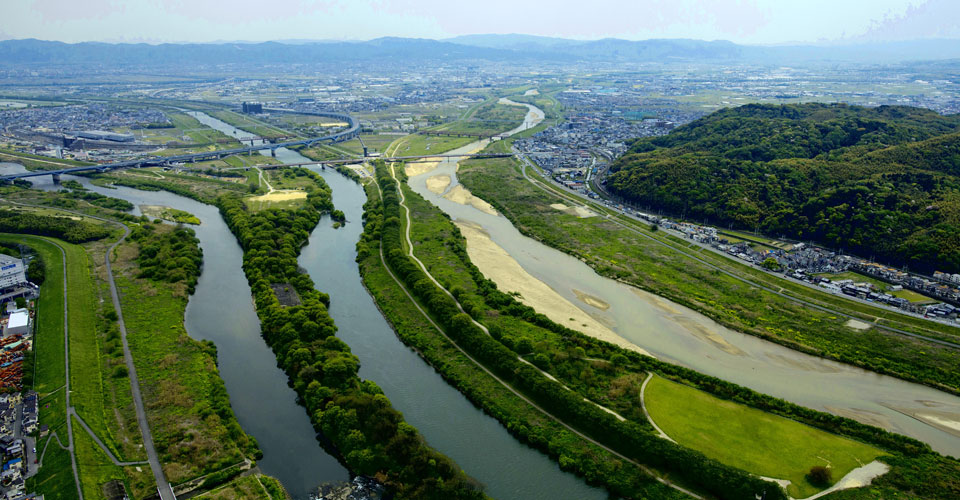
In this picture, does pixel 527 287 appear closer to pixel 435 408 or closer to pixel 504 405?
pixel 504 405

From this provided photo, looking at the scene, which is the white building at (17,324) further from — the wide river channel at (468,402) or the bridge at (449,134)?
the bridge at (449,134)

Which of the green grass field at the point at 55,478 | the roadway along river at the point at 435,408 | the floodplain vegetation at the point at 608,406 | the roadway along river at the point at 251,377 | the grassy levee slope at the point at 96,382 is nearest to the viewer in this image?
the green grass field at the point at 55,478

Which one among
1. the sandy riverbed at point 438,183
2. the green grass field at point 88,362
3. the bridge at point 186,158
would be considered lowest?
the green grass field at point 88,362

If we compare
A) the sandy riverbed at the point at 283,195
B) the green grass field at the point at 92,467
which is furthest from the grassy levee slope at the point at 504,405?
the sandy riverbed at the point at 283,195

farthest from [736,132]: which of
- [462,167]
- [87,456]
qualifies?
[87,456]

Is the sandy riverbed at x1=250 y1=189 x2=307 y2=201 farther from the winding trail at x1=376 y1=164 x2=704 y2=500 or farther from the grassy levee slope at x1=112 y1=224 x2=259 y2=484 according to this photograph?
the winding trail at x1=376 y1=164 x2=704 y2=500
